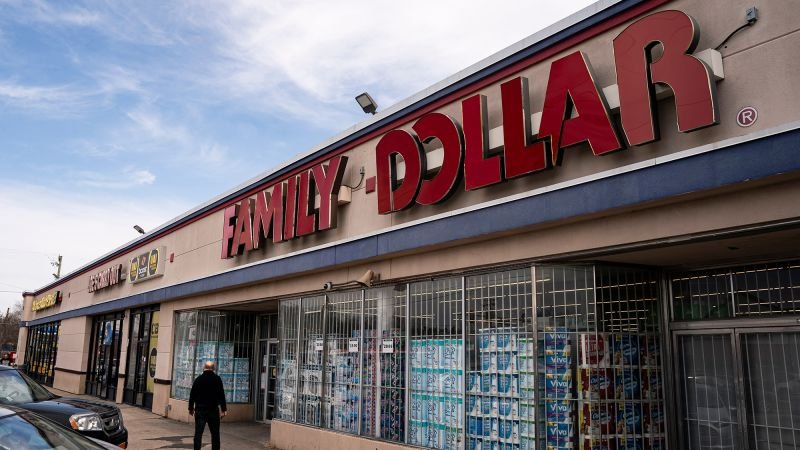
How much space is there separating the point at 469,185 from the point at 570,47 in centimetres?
227

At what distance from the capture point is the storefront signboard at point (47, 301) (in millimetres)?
34531

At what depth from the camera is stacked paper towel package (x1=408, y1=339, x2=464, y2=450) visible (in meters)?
9.30

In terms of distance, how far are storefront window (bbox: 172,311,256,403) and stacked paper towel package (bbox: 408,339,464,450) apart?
29.7 ft

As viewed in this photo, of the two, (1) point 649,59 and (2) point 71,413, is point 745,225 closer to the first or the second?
(1) point 649,59

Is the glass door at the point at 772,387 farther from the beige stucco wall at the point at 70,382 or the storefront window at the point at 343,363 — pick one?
the beige stucco wall at the point at 70,382

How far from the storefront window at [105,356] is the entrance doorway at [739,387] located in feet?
72.3

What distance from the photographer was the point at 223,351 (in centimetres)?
1792

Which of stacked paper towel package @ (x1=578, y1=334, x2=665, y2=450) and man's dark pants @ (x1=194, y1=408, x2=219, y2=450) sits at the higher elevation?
stacked paper towel package @ (x1=578, y1=334, x2=665, y2=450)

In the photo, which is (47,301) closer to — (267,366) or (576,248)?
(267,366)

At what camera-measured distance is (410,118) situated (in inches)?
424

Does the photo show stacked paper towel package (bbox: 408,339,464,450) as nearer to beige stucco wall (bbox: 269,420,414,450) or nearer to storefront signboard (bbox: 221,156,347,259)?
beige stucco wall (bbox: 269,420,414,450)

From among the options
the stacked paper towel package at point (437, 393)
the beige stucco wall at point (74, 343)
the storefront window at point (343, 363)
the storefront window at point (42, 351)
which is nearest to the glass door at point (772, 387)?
the stacked paper towel package at point (437, 393)

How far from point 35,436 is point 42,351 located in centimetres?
3644

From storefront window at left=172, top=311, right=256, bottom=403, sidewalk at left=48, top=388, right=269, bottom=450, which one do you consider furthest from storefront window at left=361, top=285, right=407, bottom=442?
A: storefront window at left=172, top=311, right=256, bottom=403
